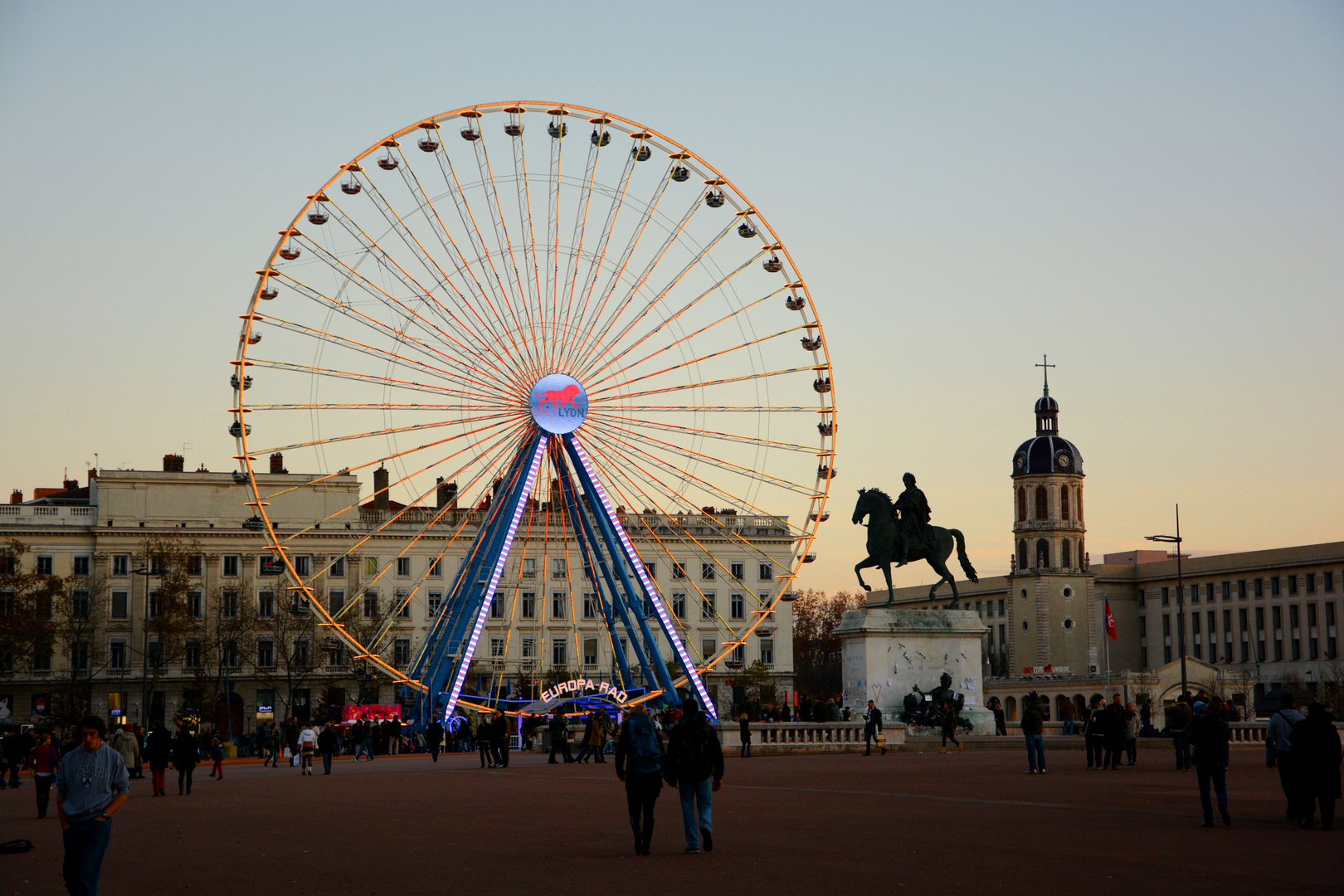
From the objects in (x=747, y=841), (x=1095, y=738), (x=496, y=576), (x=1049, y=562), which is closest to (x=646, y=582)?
(x=496, y=576)

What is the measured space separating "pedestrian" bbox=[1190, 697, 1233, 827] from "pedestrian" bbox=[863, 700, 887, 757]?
24.5m

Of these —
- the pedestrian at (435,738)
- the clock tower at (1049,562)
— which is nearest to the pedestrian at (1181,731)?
the pedestrian at (435,738)

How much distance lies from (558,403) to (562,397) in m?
0.23

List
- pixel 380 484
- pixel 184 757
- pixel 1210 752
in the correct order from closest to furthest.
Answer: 1. pixel 1210 752
2. pixel 184 757
3. pixel 380 484

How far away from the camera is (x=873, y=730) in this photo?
44844 millimetres

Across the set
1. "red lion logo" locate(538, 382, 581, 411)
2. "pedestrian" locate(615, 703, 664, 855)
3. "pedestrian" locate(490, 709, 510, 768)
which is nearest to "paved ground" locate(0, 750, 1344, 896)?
"pedestrian" locate(615, 703, 664, 855)

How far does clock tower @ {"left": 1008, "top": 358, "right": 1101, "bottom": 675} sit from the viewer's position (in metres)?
174

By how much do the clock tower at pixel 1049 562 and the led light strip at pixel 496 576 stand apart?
123447 millimetres

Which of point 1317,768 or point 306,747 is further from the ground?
point 1317,768

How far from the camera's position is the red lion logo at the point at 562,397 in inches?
2002

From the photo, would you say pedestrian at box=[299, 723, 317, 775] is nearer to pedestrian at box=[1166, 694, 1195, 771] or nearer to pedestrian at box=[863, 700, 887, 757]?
pedestrian at box=[863, 700, 887, 757]

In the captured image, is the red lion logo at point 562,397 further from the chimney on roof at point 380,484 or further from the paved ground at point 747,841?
the chimney on roof at point 380,484

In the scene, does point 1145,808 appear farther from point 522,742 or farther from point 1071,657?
point 1071,657

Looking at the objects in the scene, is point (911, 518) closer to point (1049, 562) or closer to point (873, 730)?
point (873, 730)
